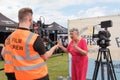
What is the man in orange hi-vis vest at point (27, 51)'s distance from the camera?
3.66 metres

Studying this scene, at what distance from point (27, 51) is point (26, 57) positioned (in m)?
0.08

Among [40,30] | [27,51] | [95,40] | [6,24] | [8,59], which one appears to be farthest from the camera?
[6,24]

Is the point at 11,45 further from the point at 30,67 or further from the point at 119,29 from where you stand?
the point at 119,29

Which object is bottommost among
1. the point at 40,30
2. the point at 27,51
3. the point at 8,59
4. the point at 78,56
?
the point at 78,56

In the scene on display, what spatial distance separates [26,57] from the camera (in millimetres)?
3699

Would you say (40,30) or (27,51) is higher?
(40,30)

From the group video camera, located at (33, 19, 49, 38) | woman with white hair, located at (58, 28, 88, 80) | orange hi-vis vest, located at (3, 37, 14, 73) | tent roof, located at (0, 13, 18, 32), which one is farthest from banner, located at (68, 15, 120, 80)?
tent roof, located at (0, 13, 18, 32)

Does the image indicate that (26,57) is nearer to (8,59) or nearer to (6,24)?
(8,59)

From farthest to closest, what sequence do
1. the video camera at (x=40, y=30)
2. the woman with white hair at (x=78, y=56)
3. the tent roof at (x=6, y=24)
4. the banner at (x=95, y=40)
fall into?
1. the tent roof at (x=6, y=24)
2. the banner at (x=95, y=40)
3. the woman with white hair at (x=78, y=56)
4. the video camera at (x=40, y=30)

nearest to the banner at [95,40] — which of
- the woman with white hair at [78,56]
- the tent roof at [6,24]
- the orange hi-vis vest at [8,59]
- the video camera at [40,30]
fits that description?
the woman with white hair at [78,56]


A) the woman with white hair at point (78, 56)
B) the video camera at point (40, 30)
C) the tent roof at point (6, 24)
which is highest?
the tent roof at point (6, 24)

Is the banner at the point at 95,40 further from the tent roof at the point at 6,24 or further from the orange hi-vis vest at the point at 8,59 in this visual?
the tent roof at the point at 6,24

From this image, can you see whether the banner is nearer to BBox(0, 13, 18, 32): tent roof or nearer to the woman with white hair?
the woman with white hair

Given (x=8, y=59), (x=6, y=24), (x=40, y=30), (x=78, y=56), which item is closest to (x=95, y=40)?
(x=78, y=56)
